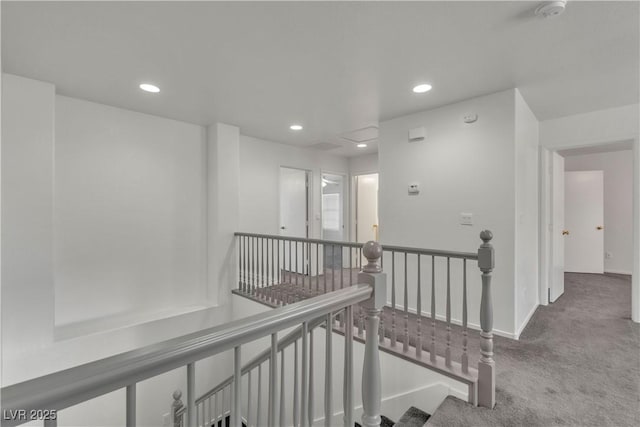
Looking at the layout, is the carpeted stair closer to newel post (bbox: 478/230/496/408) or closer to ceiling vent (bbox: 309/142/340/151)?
newel post (bbox: 478/230/496/408)

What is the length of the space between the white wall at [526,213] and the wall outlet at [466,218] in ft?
1.32

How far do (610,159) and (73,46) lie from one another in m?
7.95

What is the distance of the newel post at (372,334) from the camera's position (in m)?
1.16

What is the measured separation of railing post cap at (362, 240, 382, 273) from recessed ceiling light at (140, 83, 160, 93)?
112 inches

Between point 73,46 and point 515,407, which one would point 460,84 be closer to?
point 515,407

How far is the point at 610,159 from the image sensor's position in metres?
5.59

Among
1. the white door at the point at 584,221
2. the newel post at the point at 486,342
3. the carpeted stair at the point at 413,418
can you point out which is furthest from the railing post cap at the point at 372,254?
the white door at the point at 584,221

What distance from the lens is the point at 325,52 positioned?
227 centimetres

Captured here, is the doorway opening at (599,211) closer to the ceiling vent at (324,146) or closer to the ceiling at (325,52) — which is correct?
the ceiling at (325,52)

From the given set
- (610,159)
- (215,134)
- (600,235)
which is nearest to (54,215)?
(215,134)

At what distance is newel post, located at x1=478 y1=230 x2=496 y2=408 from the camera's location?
6.33ft

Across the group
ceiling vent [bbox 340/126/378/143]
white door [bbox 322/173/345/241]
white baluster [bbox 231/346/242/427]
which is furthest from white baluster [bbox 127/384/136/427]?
white door [bbox 322/173/345/241]

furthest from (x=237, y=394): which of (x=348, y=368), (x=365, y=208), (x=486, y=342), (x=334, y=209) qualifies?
(x=334, y=209)

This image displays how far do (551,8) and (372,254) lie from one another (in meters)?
1.83
